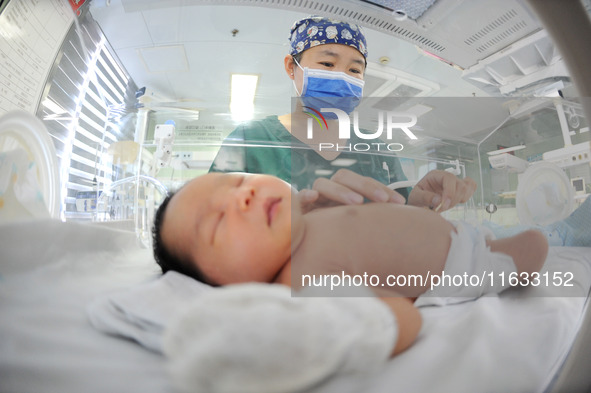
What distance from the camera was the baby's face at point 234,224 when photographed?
1.23 ft

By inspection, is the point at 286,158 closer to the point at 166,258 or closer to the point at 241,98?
the point at 241,98

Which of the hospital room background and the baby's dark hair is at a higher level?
the hospital room background

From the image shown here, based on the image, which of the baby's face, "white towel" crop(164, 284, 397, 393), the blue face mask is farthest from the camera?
the blue face mask

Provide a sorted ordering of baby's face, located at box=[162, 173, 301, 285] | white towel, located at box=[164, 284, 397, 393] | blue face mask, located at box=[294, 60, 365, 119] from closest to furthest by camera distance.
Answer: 1. white towel, located at box=[164, 284, 397, 393]
2. baby's face, located at box=[162, 173, 301, 285]
3. blue face mask, located at box=[294, 60, 365, 119]

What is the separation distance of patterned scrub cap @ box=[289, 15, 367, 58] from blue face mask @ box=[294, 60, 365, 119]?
Answer: 0.04m

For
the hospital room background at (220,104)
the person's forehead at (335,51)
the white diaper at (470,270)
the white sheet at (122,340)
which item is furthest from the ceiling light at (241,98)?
Answer: the white diaper at (470,270)

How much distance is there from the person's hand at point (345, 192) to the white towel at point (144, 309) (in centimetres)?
17

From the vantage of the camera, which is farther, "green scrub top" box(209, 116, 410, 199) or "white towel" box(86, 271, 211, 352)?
"green scrub top" box(209, 116, 410, 199)


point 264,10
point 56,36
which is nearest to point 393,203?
point 264,10

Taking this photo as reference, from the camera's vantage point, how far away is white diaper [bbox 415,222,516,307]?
1.41 ft

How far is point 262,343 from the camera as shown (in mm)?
248

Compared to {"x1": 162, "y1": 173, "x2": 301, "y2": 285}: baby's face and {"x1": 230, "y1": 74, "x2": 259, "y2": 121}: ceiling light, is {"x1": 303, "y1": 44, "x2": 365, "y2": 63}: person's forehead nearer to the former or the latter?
{"x1": 230, "y1": 74, "x2": 259, "y2": 121}: ceiling light

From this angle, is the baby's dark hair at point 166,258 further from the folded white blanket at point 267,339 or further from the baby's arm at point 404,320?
the baby's arm at point 404,320

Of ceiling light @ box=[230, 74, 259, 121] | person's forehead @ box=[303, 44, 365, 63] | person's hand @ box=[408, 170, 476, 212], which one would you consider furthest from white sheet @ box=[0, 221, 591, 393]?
→ person's forehead @ box=[303, 44, 365, 63]
